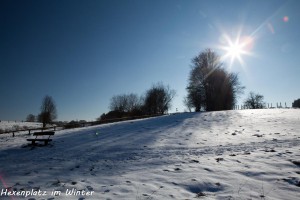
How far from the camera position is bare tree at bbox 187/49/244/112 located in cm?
5331

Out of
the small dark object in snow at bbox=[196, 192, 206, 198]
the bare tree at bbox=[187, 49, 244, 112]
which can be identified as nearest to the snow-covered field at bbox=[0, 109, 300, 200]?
the small dark object in snow at bbox=[196, 192, 206, 198]

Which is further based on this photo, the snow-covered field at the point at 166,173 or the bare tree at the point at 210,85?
the bare tree at the point at 210,85

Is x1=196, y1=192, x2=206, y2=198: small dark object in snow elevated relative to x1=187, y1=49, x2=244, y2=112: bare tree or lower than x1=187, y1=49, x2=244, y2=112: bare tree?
lower

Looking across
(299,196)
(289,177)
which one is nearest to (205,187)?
(299,196)

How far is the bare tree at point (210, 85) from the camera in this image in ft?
175

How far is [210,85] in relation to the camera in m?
53.3

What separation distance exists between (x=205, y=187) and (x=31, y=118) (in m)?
164

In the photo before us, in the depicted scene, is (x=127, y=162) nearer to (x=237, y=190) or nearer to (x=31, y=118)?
(x=237, y=190)

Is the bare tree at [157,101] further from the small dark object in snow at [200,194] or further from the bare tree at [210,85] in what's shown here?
the small dark object in snow at [200,194]

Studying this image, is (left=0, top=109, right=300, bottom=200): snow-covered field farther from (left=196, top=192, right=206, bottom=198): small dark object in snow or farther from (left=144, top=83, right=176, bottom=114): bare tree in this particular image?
(left=144, top=83, right=176, bottom=114): bare tree

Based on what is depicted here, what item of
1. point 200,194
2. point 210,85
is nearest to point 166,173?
point 200,194

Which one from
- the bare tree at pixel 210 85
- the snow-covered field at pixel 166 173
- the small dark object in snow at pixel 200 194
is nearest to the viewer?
the small dark object in snow at pixel 200 194

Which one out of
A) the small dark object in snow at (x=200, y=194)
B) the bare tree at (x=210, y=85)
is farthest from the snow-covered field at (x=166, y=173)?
the bare tree at (x=210, y=85)

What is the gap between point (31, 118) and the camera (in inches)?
5802
